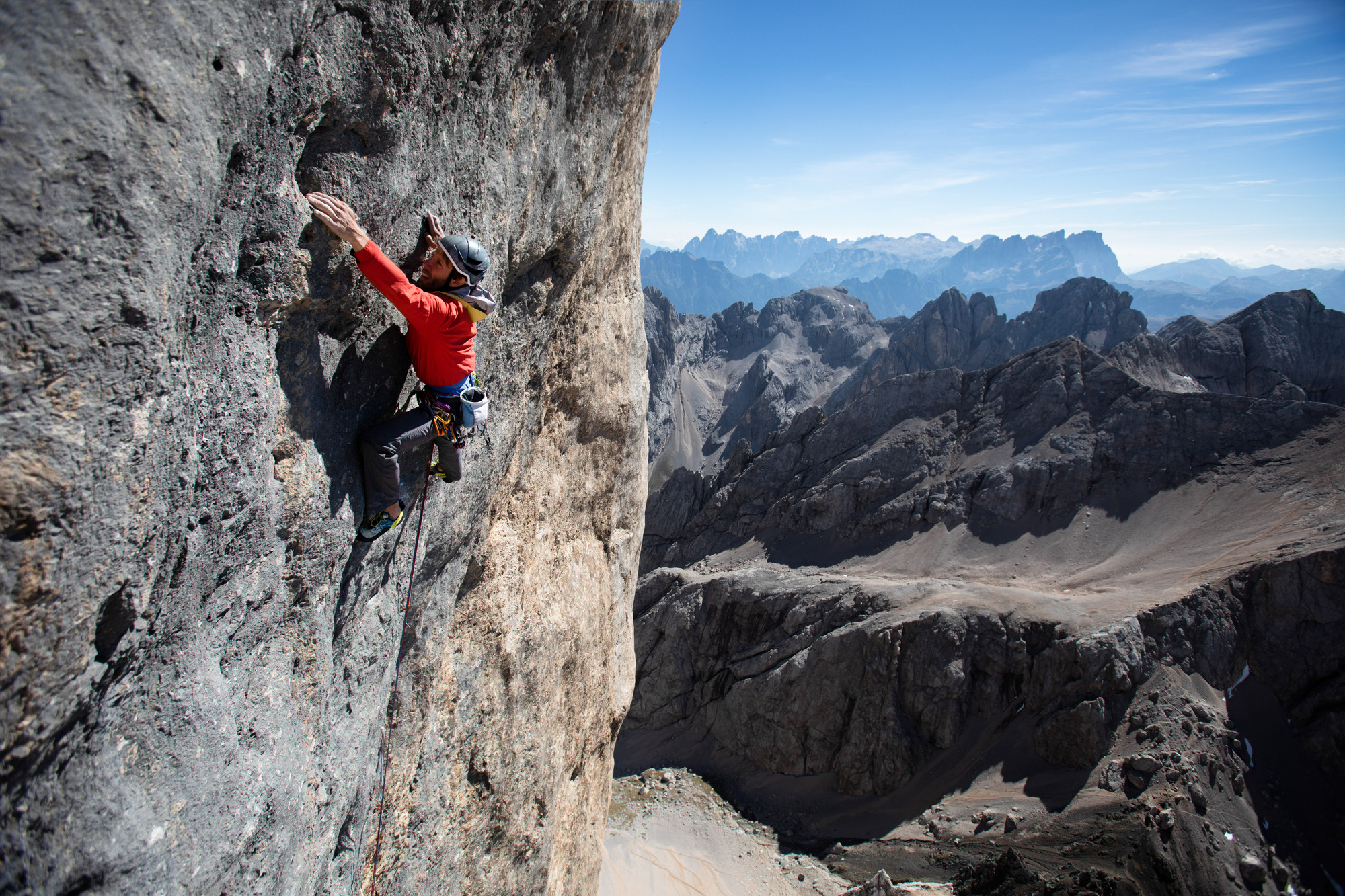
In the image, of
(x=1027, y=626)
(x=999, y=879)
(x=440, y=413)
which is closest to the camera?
(x=440, y=413)

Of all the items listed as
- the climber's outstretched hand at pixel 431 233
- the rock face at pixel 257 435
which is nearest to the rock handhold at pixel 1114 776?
the rock face at pixel 257 435

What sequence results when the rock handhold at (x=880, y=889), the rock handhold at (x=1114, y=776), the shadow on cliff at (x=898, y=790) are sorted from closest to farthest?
the rock handhold at (x=880, y=889)
the rock handhold at (x=1114, y=776)
the shadow on cliff at (x=898, y=790)

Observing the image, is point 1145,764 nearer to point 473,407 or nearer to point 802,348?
point 473,407

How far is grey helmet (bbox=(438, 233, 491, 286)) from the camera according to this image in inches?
181

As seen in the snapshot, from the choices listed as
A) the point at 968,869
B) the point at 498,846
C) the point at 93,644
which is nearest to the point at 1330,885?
the point at 968,869

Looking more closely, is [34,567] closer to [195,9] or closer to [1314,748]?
[195,9]

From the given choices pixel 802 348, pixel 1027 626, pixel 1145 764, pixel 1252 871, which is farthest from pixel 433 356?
pixel 802 348

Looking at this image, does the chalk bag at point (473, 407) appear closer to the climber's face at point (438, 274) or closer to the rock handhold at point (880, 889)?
the climber's face at point (438, 274)

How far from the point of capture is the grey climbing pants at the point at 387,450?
4.55m

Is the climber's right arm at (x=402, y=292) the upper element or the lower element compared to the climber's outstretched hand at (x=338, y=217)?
lower

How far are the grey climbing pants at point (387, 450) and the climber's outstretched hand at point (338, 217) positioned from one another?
1312 millimetres

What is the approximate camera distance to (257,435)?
3.66 metres

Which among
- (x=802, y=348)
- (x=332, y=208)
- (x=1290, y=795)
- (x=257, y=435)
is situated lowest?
(x=1290, y=795)

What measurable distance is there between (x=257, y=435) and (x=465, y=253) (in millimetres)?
1868
